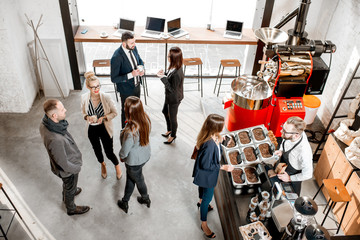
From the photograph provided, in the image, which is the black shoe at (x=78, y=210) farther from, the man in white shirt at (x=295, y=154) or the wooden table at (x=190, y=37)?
the wooden table at (x=190, y=37)

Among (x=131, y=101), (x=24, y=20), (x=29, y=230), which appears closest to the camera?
(x=131, y=101)

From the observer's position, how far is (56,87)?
662cm

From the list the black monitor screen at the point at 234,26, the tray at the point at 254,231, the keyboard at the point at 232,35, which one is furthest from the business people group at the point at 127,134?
the black monitor screen at the point at 234,26

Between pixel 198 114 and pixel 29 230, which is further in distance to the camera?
pixel 198 114

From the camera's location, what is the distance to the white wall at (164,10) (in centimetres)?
655

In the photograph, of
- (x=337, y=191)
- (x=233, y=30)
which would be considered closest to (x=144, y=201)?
(x=337, y=191)

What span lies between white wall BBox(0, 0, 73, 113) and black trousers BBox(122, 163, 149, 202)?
10.7 feet

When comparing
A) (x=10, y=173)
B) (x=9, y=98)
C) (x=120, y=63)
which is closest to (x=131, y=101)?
(x=120, y=63)

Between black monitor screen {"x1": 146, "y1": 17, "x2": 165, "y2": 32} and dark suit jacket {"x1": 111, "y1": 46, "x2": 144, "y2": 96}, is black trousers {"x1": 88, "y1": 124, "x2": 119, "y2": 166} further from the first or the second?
black monitor screen {"x1": 146, "y1": 17, "x2": 165, "y2": 32}

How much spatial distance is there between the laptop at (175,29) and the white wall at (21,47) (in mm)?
2148

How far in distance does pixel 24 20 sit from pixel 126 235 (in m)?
4.47

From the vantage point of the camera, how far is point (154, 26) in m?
6.48

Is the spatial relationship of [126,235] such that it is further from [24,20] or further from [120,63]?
[24,20]

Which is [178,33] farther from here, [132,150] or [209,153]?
[209,153]
